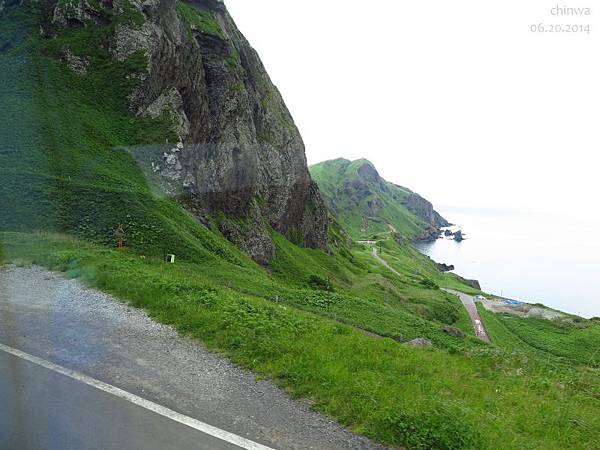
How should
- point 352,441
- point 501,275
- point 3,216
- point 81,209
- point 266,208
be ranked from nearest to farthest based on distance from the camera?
point 352,441
point 3,216
point 81,209
point 266,208
point 501,275

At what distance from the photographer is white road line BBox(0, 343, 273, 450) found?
669cm

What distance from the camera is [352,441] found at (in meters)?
7.13

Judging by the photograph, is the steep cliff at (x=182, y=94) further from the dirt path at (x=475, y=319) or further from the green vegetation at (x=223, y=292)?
the dirt path at (x=475, y=319)

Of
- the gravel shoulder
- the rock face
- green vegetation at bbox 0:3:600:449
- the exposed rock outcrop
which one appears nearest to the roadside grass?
green vegetation at bbox 0:3:600:449

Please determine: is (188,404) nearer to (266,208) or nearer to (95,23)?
(95,23)

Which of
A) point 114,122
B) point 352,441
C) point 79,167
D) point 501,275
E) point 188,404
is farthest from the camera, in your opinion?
point 501,275

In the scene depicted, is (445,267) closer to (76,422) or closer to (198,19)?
(198,19)

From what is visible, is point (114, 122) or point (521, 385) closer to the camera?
point (521, 385)

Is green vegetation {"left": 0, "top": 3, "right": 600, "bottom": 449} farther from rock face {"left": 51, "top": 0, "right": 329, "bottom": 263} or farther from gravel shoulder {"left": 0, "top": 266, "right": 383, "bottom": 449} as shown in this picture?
rock face {"left": 51, "top": 0, "right": 329, "bottom": 263}

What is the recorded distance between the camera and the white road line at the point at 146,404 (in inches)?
263

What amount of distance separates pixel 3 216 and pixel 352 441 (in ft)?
87.4

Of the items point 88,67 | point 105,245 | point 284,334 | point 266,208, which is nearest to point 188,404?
point 284,334

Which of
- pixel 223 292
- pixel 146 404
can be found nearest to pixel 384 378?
pixel 146 404

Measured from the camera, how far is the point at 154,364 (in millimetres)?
9227
